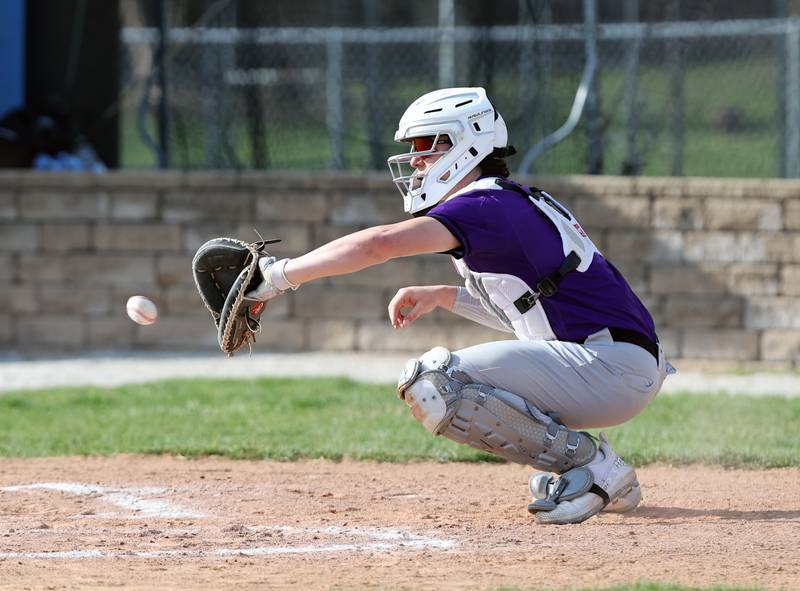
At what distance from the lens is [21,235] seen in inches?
384

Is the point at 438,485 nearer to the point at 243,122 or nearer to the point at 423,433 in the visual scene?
the point at 423,433

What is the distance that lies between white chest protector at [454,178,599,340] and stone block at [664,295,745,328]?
4.58m

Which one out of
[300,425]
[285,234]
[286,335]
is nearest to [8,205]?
[285,234]

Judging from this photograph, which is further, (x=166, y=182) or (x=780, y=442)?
(x=166, y=182)

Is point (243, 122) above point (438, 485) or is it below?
above

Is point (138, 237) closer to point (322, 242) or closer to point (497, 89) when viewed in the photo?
point (322, 242)

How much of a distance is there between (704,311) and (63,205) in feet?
15.7

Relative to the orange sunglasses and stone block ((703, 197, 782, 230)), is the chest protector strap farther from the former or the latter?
stone block ((703, 197, 782, 230))

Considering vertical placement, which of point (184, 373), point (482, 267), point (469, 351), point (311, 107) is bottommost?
point (184, 373)

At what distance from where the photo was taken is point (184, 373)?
29.0 feet

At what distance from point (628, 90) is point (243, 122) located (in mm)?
2934

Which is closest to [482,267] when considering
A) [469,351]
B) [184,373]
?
[469,351]

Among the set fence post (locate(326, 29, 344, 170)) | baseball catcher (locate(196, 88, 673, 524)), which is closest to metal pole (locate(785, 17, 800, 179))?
fence post (locate(326, 29, 344, 170))

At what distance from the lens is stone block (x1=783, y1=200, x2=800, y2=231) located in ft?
29.1
